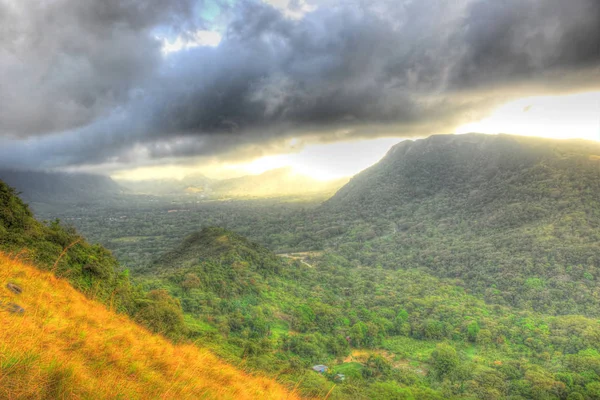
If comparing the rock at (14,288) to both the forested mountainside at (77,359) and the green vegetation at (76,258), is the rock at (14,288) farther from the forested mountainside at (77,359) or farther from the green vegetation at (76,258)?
the green vegetation at (76,258)

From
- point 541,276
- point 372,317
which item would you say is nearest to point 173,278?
point 372,317

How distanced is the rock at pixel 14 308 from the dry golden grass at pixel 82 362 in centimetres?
10

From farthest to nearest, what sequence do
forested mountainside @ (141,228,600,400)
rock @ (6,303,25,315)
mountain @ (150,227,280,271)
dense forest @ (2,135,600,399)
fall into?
mountain @ (150,227,280,271) → forested mountainside @ (141,228,600,400) → dense forest @ (2,135,600,399) → rock @ (6,303,25,315)

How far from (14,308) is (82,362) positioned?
221cm

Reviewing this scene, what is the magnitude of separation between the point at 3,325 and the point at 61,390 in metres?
1.88

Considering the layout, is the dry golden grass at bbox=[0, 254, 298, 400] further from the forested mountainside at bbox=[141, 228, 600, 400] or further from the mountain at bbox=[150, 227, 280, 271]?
the mountain at bbox=[150, 227, 280, 271]

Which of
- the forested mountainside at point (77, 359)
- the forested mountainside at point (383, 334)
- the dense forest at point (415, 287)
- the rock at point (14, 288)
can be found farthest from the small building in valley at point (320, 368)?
the rock at point (14, 288)

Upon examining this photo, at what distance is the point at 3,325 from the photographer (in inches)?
171

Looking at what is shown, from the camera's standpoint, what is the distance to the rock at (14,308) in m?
5.23

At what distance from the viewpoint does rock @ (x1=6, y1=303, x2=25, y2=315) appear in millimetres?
5231

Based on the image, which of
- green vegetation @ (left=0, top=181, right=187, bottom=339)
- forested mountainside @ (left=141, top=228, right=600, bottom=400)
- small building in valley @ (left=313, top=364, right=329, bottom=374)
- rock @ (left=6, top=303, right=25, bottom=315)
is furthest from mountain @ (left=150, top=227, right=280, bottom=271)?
rock @ (left=6, top=303, right=25, bottom=315)

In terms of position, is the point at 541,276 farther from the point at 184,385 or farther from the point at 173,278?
the point at 184,385

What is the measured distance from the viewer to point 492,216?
95812mm

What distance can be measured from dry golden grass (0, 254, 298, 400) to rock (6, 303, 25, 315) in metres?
0.10
